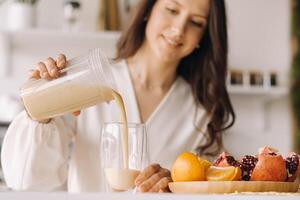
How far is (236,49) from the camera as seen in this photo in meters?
3.32

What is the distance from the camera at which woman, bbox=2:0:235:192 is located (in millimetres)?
1702

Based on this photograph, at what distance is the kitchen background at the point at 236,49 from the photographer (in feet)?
9.92

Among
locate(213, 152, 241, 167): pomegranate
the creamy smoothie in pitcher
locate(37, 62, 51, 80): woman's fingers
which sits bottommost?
locate(213, 152, 241, 167): pomegranate

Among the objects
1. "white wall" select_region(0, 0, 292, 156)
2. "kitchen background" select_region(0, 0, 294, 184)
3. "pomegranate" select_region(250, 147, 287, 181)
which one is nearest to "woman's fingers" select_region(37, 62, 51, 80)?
"pomegranate" select_region(250, 147, 287, 181)

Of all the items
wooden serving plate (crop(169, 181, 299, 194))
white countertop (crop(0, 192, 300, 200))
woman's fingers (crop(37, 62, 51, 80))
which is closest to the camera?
white countertop (crop(0, 192, 300, 200))

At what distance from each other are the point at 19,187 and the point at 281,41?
2.14 m

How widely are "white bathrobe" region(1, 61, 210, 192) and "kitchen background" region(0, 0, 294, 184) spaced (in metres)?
1.04

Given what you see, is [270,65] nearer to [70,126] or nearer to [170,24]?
[170,24]

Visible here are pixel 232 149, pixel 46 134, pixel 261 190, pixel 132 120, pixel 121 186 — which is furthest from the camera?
pixel 232 149

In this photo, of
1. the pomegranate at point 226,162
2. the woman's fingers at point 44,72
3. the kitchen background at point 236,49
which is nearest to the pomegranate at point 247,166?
the pomegranate at point 226,162

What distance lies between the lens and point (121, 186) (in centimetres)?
115

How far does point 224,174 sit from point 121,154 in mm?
292

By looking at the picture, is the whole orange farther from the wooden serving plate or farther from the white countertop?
the white countertop

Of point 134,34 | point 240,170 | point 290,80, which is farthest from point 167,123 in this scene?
point 290,80
